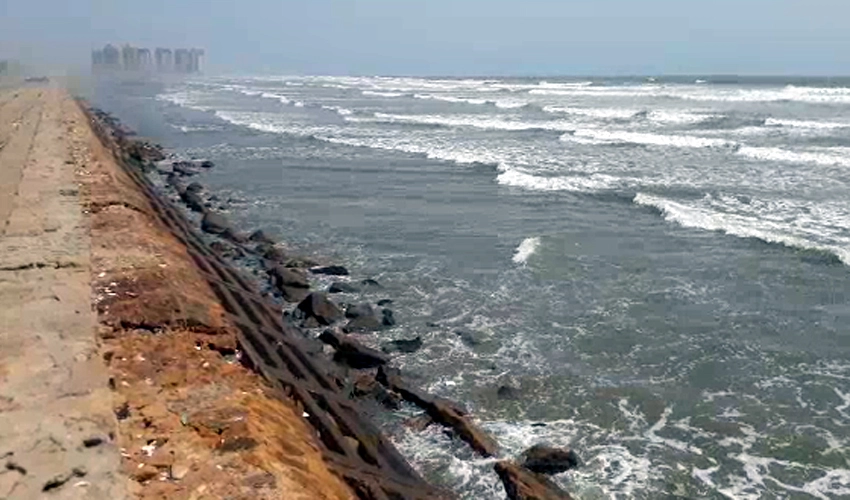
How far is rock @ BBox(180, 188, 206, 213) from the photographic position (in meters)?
22.4

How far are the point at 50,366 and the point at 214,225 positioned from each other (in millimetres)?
13100

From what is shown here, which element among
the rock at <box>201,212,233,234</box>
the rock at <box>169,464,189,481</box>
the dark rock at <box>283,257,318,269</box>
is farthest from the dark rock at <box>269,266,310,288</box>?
the rock at <box>169,464,189,481</box>

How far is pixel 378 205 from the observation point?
22.9 meters

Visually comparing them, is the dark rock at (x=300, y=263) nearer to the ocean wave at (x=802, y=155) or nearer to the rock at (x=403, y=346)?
the rock at (x=403, y=346)

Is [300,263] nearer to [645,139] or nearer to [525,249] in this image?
A: [525,249]

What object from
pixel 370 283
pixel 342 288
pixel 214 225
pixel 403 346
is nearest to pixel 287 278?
pixel 342 288

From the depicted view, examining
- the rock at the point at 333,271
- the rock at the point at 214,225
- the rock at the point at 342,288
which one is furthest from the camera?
the rock at the point at 214,225

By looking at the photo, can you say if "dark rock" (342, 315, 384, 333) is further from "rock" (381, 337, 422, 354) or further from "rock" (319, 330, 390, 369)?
"rock" (319, 330, 390, 369)

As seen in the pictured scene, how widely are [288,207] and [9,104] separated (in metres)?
27.0

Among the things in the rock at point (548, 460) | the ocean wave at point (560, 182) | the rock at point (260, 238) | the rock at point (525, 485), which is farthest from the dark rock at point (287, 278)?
the ocean wave at point (560, 182)

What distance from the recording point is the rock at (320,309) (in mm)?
12656

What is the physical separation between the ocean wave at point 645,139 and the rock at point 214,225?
26.1 m

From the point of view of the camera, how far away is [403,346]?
11.7 m

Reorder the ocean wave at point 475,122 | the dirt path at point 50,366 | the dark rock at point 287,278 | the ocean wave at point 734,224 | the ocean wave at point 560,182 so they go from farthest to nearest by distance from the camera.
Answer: the ocean wave at point 475,122 < the ocean wave at point 560,182 < the ocean wave at point 734,224 < the dark rock at point 287,278 < the dirt path at point 50,366
